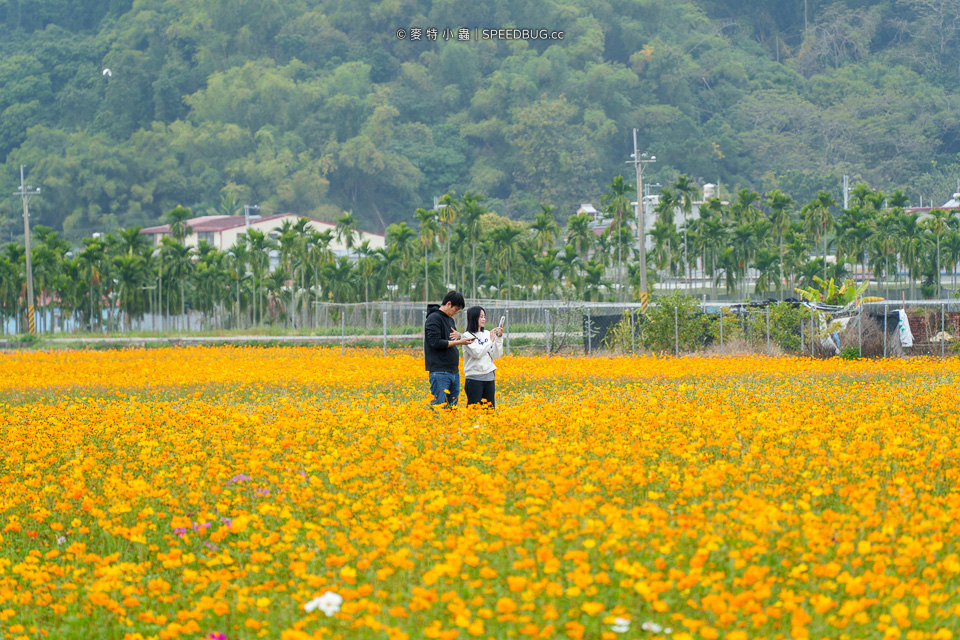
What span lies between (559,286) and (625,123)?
61051mm

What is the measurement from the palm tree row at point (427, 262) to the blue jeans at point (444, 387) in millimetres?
49371

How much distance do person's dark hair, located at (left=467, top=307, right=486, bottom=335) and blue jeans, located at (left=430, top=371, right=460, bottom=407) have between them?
0.53 metres

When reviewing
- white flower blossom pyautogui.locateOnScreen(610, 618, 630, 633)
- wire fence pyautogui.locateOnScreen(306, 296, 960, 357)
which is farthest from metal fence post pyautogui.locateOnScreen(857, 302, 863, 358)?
white flower blossom pyautogui.locateOnScreen(610, 618, 630, 633)

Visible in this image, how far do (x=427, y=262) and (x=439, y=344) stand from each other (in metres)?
54.2

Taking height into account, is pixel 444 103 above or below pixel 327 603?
above

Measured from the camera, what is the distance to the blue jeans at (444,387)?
10.9m

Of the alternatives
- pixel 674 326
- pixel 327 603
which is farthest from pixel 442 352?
pixel 674 326

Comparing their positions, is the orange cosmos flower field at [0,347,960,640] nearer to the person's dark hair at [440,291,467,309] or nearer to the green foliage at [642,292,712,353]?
the person's dark hair at [440,291,467,309]

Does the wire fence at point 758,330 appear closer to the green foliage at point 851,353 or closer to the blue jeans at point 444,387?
the green foliage at point 851,353

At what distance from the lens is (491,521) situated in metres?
5.78

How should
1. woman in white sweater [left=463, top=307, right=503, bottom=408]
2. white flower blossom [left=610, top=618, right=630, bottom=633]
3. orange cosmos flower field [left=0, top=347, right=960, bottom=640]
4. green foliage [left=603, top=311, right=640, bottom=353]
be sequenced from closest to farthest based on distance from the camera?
white flower blossom [left=610, top=618, right=630, bottom=633] → orange cosmos flower field [left=0, top=347, right=960, bottom=640] → woman in white sweater [left=463, top=307, right=503, bottom=408] → green foliage [left=603, top=311, right=640, bottom=353]

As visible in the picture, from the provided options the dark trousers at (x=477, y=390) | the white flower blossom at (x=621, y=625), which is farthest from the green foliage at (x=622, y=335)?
the white flower blossom at (x=621, y=625)

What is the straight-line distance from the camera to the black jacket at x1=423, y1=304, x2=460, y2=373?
1080 centimetres

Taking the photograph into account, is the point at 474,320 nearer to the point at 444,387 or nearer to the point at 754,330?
the point at 444,387
